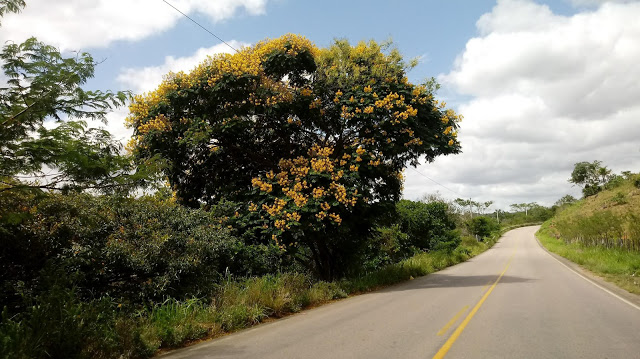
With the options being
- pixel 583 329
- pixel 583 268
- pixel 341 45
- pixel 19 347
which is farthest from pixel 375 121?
pixel 583 268

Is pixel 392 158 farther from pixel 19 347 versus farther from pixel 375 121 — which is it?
pixel 19 347

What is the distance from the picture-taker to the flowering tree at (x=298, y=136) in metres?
13.7

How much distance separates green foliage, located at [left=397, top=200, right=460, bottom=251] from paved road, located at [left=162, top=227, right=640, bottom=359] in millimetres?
20401

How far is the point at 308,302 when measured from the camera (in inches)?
459

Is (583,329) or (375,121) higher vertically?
(375,121)

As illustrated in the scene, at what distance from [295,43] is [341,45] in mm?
2098

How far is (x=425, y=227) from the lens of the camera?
34.8m

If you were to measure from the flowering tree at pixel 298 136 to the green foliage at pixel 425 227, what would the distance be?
16369 millimetres

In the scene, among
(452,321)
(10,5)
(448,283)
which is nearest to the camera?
(10,5)

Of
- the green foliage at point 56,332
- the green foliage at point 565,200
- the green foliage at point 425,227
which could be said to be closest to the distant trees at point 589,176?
the green foliage at point 565,200

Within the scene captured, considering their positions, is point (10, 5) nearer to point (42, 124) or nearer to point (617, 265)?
point (42, 124)

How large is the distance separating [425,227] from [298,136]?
21.4 m

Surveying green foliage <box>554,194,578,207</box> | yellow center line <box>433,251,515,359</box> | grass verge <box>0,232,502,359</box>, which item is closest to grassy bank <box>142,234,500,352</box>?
grass verge <box>0,232,502,359</box>

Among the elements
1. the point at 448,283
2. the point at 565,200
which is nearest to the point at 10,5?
the point at 448,283
